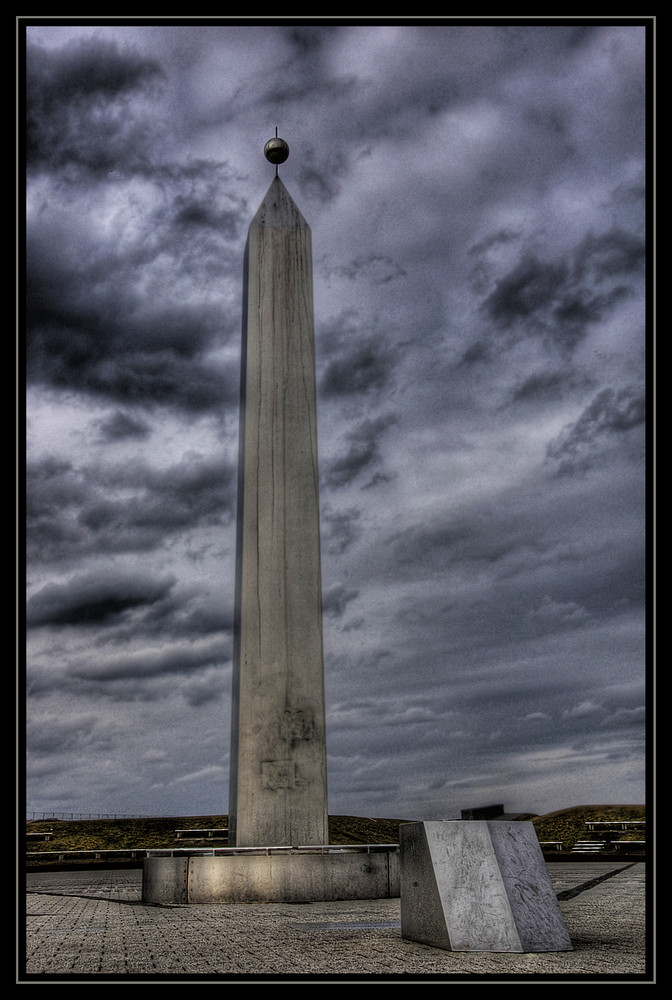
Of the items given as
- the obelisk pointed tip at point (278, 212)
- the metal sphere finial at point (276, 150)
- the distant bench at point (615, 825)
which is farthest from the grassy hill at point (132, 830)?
the metal sphere finial at point (276, 150)

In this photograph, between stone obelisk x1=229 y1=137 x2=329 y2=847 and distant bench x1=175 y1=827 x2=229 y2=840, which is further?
distant bench x1=175 y1=827 x2=229 y2=840

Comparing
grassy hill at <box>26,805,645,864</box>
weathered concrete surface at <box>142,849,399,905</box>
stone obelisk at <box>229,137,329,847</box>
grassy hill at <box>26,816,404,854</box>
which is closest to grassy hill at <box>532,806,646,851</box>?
grassy hill at <box>26,805,645,864</box>

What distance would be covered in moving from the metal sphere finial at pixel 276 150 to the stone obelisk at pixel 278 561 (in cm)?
100

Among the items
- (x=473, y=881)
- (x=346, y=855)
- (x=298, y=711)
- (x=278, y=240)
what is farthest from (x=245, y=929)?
(x=278, y=240)

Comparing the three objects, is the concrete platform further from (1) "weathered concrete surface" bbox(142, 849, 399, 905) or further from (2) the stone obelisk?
(2) the stone obelisk

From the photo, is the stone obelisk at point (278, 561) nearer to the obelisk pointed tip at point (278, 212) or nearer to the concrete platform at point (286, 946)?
the obelisk pointed tip at point (278, 212)

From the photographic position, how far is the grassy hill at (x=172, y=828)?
22422 mm

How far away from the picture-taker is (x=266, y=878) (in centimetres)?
1070

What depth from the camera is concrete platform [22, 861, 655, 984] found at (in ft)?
16.2

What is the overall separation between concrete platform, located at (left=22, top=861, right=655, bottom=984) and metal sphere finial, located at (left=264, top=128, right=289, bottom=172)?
11.8 meters

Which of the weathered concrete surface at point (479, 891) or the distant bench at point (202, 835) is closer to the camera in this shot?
the weathered concrete surface at point (479, 891)

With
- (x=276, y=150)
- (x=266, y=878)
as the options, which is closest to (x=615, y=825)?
(x=266, y=878)

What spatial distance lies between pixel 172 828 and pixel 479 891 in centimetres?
2126
